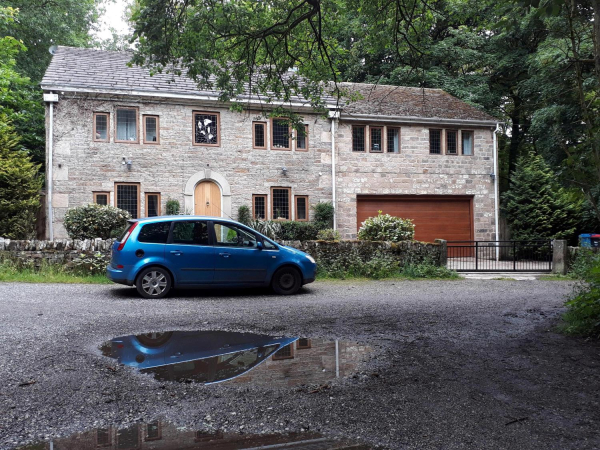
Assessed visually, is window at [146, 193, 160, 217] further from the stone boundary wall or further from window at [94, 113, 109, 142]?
the stone boundary wall

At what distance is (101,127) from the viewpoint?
58.1 feet

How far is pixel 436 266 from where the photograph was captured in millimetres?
14422

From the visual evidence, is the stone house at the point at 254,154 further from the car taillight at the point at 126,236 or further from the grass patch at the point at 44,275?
the car taillight at the point at 126,236

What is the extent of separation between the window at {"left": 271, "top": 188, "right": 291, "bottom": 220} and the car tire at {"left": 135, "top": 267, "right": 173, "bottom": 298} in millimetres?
10231

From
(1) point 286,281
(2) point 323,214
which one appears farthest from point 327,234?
(1) point 286,281

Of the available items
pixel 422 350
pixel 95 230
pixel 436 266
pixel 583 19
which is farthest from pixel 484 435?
pixel 95 230

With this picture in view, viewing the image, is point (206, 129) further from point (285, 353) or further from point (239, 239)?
point (285, 353)

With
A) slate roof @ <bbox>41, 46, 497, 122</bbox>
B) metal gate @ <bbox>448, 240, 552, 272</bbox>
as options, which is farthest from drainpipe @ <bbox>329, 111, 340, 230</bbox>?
metal gate @ <bbox>448, 240, 552, 272</bbox>

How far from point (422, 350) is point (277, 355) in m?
1.60

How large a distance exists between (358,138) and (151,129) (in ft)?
27.3

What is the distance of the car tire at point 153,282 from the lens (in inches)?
363

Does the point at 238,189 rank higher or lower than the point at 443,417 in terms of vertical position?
higher

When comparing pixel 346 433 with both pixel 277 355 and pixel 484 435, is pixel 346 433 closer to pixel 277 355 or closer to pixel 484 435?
pixel 484 435

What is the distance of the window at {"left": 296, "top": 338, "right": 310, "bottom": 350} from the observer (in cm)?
555
